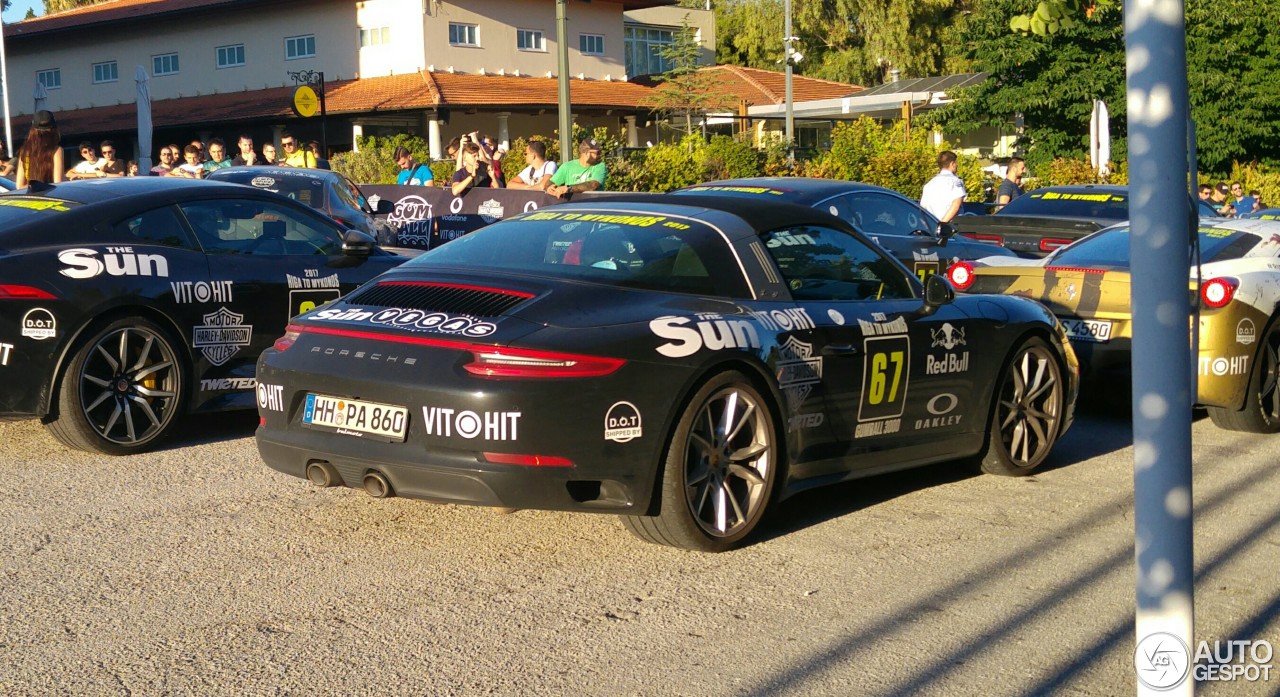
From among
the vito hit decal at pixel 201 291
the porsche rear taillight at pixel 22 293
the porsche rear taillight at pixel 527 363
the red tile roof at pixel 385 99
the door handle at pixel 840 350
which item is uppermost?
the red tile roof at pixel 385 99

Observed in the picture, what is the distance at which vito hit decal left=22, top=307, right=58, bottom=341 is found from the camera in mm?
7073

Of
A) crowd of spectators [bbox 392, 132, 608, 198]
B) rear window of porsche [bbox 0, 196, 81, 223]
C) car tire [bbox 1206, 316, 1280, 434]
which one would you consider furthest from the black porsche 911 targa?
crowd of spectators [bbox 392, 132, 608, 198]

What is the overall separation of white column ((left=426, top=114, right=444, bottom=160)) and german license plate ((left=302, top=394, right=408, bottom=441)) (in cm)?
3698

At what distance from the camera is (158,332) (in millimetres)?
7590

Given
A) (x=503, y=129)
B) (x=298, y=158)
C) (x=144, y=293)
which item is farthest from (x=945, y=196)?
(x=503, y=129)

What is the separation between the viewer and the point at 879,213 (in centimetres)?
1180

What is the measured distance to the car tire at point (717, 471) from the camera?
17.8ft

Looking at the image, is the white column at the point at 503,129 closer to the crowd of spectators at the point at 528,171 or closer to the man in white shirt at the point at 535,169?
the crowd of spectators at the point at 528,171

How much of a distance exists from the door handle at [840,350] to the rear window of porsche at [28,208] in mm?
4196


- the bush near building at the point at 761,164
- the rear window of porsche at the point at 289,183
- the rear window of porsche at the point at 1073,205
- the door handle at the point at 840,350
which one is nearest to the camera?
the door handle at the point at 840,350

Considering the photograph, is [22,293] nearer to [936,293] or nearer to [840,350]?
[840,350]

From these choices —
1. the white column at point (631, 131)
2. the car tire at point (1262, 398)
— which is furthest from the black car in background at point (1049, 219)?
the white column at point (631, 131)

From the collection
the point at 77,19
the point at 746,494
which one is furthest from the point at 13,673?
→ the point at 77,19

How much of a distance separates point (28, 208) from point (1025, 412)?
5.37 metres
